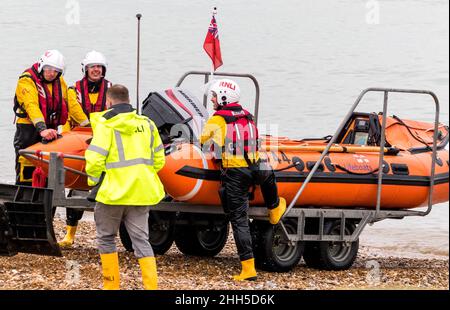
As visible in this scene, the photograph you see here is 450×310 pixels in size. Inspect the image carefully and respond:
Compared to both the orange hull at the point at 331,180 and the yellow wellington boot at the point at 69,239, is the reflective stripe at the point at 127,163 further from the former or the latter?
the yellow wellington boot at the point at 69,239

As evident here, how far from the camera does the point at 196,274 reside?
34.2 feet

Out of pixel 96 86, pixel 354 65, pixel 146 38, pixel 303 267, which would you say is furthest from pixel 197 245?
pixel 146 38

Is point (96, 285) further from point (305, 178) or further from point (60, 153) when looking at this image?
point (305, 178)

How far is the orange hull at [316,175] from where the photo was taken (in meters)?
10.1

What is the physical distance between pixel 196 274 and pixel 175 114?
1.45 meters

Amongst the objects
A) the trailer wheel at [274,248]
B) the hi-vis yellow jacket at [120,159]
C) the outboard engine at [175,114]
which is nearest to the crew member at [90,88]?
the outboard engine at [175,114]

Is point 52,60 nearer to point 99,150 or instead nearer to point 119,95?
point 119,95

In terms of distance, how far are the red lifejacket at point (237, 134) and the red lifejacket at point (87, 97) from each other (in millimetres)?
1699

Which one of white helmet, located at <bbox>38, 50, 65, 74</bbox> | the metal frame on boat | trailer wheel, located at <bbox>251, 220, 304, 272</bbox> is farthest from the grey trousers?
white helmet, located at <bbox>38, 50, 65, 74</bbox>

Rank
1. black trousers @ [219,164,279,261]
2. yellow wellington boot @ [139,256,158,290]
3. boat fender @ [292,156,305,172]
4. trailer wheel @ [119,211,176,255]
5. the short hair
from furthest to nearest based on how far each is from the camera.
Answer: trailer wheel @ [119,211,176,255] → boat fender @ [292,156,305,172] → black trousers @ [219,164,279,261] → yellow wellington boot @ [139,256,158,290] → the short hair

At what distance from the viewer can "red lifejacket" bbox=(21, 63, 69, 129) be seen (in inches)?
428

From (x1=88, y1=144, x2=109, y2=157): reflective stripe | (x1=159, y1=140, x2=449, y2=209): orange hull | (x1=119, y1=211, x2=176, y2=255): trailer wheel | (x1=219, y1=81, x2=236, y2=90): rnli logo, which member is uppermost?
(x1=219, y1=81, x2=236, y2=90): rnli logo

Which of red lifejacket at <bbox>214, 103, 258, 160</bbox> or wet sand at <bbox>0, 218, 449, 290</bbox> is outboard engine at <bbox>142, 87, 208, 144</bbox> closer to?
red lifejacket at <bbox>214, 103, 258, 160</bbox>

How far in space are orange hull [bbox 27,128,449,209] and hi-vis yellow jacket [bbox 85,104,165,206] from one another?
1.32m
